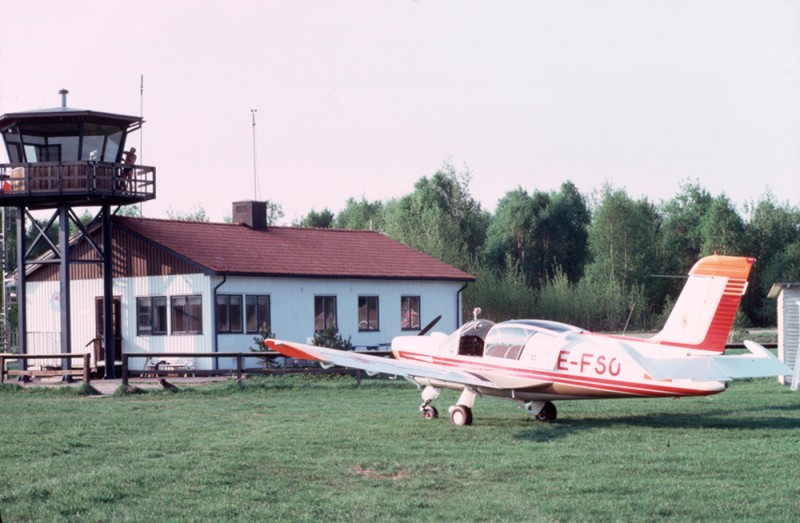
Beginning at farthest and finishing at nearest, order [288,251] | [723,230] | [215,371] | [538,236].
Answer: [538,236]
[723,230]
[288,251]
[215,371]

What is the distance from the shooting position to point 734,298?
14570mm

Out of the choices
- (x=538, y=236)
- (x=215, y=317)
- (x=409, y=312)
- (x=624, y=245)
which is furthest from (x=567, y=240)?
(x=215, y=317)

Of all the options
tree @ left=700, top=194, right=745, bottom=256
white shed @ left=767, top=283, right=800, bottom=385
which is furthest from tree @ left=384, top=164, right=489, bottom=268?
white shed @ left=767, top=283, right=800, bottom=385

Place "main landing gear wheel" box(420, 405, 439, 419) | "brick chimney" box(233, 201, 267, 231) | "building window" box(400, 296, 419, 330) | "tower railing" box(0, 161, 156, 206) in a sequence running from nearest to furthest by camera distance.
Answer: "main landing gear wheel" box(420, 405, 439, 419)
"tower railing" box(0, 161, 156, 206)
"building window" box(400, 296, 419, 330)
"brick chimney" box(233, 201, 267, 231)

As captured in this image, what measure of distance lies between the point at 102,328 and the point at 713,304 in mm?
23655

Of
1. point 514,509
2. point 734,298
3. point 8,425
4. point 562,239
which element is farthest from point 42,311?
point 562,239

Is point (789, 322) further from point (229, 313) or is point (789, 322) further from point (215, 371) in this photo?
point (229, 313)

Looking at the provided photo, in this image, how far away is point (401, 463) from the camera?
12.3 m

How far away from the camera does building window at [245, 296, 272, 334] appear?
105 ft

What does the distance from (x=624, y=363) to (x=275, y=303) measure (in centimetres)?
1915

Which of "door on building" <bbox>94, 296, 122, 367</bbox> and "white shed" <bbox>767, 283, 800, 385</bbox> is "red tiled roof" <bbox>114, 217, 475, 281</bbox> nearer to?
"door on building" <bbox>94, 296, 122, 367</bbox>

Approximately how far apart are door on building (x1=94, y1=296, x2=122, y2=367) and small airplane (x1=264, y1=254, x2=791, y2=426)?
17476mm

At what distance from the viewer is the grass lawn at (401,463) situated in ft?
31.4

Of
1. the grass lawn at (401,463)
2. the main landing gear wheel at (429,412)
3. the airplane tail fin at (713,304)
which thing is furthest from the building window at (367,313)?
the airplane tail fin at (713,304)
